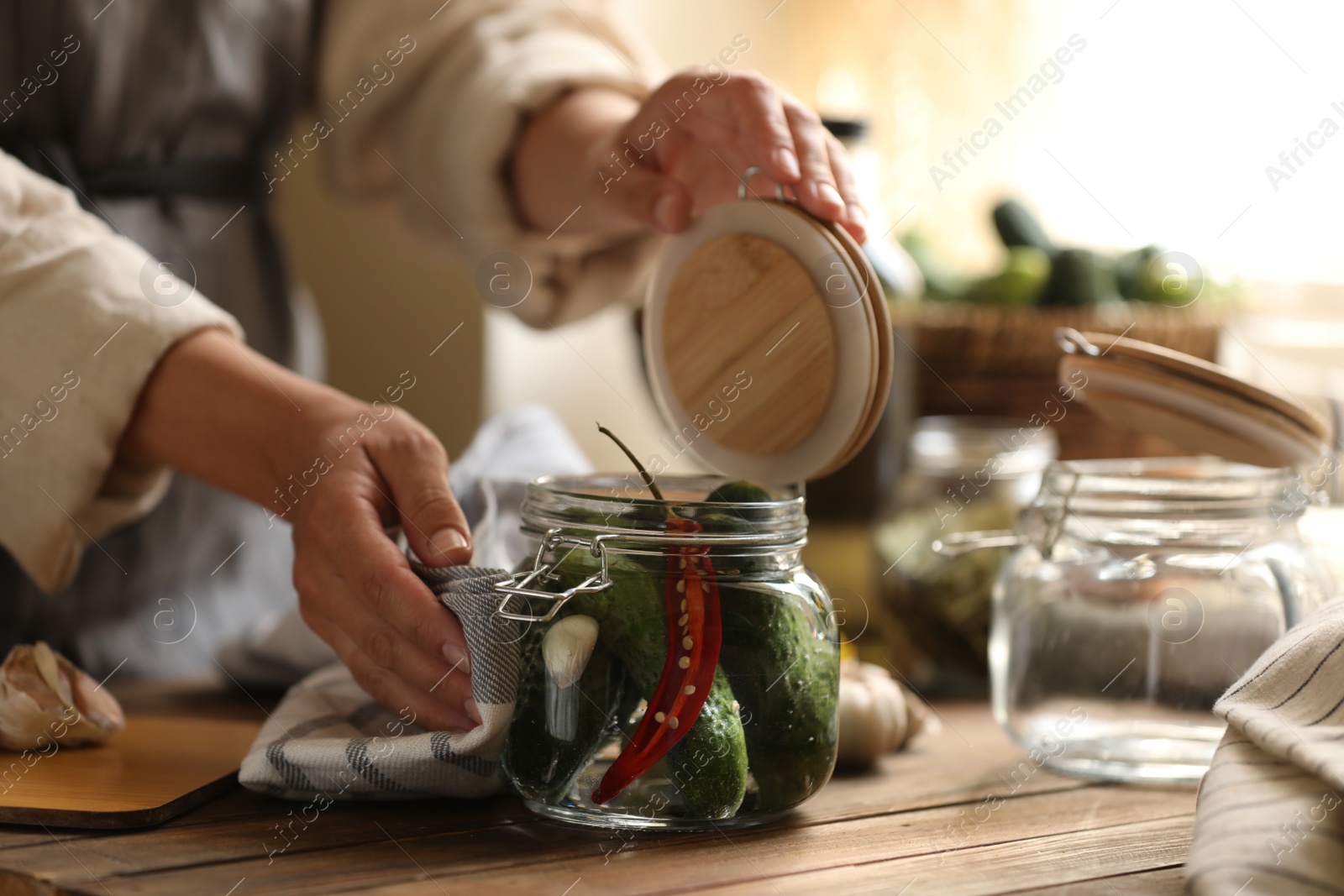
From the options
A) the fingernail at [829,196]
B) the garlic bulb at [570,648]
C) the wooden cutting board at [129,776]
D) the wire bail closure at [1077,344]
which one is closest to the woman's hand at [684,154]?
the fingernail at [829,196]

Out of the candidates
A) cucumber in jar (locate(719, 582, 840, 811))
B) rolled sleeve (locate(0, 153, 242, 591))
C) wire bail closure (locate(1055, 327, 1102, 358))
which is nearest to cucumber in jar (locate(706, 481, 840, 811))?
cucumber in jar (locate(719, 582, 840, 811))

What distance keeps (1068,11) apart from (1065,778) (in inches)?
47.8

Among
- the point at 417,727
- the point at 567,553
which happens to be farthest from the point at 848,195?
the point at 417,727

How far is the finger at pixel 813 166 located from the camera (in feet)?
1.95

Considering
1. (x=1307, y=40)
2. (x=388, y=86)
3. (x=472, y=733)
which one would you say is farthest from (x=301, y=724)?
(x=1307, y=40)

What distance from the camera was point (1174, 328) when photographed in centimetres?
104

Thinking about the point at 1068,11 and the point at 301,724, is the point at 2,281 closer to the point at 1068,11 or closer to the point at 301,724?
the point at 301,724

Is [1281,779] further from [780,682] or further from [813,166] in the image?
[813,166]

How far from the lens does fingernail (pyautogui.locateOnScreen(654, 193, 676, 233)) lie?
26.6 inches

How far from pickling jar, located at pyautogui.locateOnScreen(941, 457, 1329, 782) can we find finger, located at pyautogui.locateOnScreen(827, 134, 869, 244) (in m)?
0.19

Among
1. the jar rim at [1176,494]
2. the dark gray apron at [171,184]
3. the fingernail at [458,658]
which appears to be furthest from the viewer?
the dark gray apron at [171,184]

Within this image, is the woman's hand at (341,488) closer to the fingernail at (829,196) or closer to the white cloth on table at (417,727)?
the white cloth on table at (417,727)

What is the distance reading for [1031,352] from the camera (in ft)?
3.48

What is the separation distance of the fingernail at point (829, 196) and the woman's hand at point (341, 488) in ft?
0.74
